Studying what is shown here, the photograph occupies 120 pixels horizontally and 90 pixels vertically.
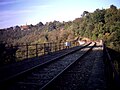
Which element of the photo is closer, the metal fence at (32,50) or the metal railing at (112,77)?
the metal railing at (112,77)

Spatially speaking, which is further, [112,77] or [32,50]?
[32,50]

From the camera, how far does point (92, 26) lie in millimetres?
97688

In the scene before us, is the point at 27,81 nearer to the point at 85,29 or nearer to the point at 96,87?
the point at 96,87

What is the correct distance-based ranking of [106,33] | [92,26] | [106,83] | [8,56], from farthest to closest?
[92,26], [106,33], [8,56], [106,83]

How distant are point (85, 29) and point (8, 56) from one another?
87.4 metres

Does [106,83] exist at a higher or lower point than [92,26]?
lower

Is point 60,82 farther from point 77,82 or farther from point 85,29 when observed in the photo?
point 85,29

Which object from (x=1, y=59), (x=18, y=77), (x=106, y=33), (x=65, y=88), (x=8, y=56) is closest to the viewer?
(x=65, y=88)

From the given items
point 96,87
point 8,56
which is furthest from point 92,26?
point 96,87

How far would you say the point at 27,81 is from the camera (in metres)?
10.4

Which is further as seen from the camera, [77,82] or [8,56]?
[8,56]

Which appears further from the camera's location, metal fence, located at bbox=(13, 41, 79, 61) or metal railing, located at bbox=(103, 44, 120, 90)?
metal fence, located at bbox=(13, 41, 79, 61)

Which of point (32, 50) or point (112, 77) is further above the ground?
point (32, 50)

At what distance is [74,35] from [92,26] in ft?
32.9
